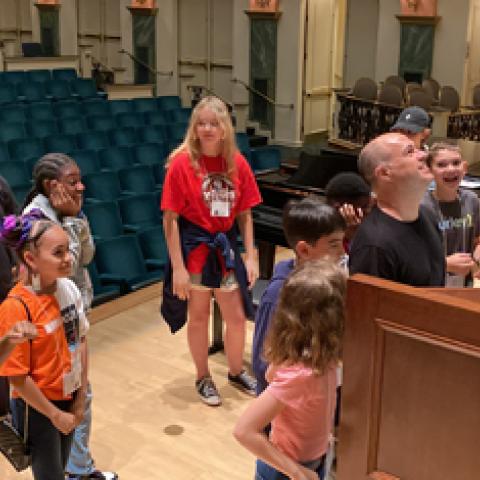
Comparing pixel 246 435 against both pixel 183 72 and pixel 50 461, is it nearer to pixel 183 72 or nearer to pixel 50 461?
pixel 50 461

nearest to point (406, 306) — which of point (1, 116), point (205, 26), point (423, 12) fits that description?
point (1, 116)

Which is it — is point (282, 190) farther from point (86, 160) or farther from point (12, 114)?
point (12, 114)

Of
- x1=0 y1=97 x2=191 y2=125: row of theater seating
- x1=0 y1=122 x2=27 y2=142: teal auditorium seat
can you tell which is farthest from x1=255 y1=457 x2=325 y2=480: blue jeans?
x1=0 y1=97 x2=191 y2=125: row of theater seating

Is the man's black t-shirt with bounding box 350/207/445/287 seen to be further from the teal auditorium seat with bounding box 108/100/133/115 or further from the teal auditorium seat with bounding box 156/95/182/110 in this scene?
the teal auditorium seat with bounding box 156/95/182/110

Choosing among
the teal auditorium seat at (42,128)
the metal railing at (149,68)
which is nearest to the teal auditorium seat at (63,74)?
the metal railing at (149,68)

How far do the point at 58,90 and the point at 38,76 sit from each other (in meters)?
0.74

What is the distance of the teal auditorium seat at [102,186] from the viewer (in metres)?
6.29

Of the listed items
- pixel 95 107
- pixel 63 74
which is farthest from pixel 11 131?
pixel 63 74

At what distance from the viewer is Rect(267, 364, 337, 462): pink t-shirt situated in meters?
1.70

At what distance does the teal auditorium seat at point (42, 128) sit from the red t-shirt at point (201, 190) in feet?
17.4

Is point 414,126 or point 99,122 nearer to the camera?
point 414,126

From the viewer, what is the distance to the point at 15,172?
6.43 metres

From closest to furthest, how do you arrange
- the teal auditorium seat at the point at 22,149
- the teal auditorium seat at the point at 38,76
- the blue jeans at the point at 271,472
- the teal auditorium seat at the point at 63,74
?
the blue jeans at the point at 271,472 → the teal auditorium seat at the point at 22,149 → the teal auditorium seat at the point at 38,76 → the teal auditorium seat at the point at 63,74

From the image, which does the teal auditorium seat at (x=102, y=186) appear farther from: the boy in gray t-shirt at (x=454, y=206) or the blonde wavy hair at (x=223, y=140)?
the boy in gray t-shirt at (x=454, y=206)
